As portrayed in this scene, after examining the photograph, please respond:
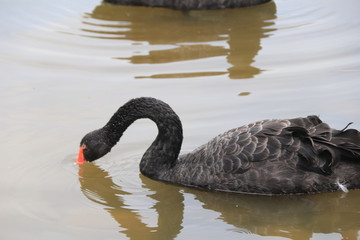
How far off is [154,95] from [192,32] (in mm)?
2379

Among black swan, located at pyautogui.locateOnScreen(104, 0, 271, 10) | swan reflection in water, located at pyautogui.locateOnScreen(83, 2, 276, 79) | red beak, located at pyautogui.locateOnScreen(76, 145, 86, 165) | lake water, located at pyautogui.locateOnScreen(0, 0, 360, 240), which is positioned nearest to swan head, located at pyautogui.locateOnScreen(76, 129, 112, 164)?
red beak, located at pyautogui.locateOnScreen(76, 145, 86, 165)

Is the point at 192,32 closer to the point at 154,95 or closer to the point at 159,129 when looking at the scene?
the point at 154,95

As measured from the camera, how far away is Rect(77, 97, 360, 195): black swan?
6.41m

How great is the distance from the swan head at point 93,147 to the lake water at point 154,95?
0.14 meters

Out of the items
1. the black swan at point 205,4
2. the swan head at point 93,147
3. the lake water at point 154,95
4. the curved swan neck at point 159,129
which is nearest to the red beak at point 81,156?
the swan head at point 93,147

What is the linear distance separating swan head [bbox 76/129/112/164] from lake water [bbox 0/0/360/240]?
137 mm

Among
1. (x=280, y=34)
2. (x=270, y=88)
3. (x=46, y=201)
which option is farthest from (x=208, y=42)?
(x=46, y=201)

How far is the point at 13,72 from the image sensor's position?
30.0 ft

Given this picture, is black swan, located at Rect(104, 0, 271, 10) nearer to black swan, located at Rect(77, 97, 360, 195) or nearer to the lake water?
the lake water

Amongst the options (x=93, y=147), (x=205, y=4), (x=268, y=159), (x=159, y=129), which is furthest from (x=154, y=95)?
(x=205, y=4)

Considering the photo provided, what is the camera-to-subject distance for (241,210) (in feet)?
20.8

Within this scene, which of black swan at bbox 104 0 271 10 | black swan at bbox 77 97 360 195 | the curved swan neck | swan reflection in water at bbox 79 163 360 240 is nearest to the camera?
swan reflection in water at bbox 79 163 360 240

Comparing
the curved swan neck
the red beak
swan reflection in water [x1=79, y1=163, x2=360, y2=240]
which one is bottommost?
swan reflection in water [x1=79, y1=163, x2=360, y2=240]

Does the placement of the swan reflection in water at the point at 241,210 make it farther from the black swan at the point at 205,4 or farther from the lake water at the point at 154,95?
the black swan at the point at 205,4
